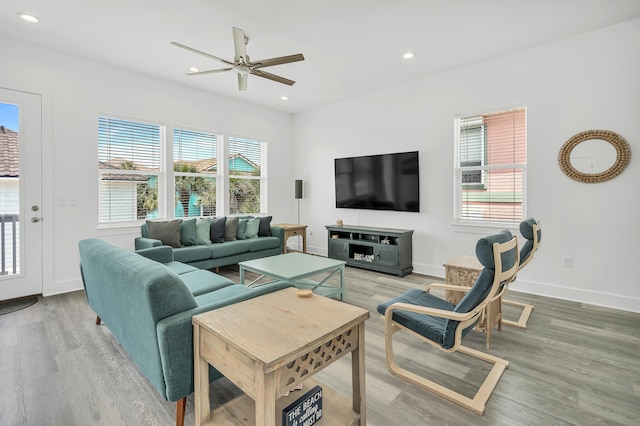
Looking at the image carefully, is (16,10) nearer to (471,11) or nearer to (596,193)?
(471,11)

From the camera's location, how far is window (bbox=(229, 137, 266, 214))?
225 inches

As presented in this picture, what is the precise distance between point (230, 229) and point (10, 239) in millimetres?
2556

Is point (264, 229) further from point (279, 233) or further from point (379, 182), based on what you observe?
point (379, 182)

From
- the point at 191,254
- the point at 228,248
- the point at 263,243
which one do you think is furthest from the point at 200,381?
the point at 263,243

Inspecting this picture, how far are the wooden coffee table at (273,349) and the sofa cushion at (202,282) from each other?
39.4 inches

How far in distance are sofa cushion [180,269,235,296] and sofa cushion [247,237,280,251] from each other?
1.89 metres

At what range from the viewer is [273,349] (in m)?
1.10

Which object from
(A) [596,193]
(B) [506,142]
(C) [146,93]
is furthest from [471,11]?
(C) [146,93]

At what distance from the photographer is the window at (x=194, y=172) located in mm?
4941

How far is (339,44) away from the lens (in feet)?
11.6

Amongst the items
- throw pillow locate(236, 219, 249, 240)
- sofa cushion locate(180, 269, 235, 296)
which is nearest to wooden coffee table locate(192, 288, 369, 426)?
sofa cushion locate(180, 269, 235, 296)

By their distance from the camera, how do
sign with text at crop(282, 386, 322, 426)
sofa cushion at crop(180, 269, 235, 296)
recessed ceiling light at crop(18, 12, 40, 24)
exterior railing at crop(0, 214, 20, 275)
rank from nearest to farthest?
sign with text at crop(282, 386, 322, 426) < sofa cushion at crop(180, 269, 235, 296) < recessed ceiling light at crop(18, 12, 40, 24) < exterior railing at crop(0, 214, 20, 275)

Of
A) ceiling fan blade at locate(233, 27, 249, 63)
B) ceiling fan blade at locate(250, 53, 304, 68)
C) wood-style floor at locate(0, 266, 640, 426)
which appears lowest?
wood-style floor at locate(0, 266, 640, 426)

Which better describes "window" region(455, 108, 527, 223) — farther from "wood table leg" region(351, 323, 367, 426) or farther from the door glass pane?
the door glass pane
